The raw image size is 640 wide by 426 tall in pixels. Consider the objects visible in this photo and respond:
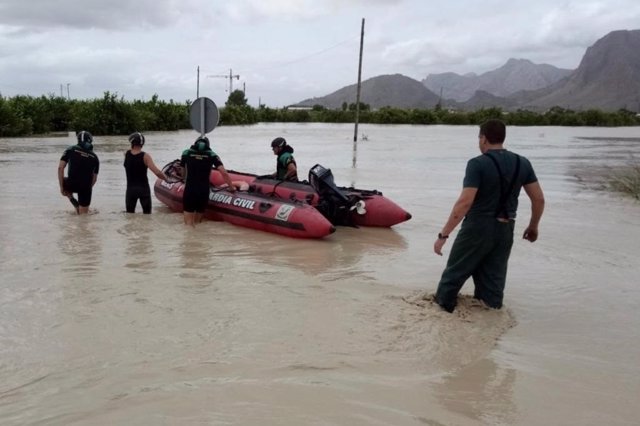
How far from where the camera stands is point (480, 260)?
5145 mm

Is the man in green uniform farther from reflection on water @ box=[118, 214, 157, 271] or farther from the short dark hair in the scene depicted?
reflection on water @ box=[118, 214, 157, 271]

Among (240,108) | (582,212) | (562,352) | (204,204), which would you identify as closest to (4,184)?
(204,204)

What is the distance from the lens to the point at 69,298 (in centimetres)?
575

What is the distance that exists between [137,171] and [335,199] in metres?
3.05

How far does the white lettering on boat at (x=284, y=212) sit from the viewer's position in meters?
8.88

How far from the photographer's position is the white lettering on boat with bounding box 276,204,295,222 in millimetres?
8875

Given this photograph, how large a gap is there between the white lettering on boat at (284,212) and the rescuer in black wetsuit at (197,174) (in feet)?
3.83

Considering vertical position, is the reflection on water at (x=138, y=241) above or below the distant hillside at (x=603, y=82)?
below

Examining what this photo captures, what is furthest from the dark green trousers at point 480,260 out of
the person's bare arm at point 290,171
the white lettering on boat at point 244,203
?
the person's bare arm at point 290,171

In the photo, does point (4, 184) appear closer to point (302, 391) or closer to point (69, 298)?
point (69, 298)

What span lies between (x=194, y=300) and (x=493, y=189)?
2.74m

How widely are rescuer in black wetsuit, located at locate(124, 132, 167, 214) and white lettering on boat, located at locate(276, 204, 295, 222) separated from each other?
6.69 feet

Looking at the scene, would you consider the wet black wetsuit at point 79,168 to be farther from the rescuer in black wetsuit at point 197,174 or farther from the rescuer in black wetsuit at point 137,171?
the rescuer in black wetsuit at point 197,174

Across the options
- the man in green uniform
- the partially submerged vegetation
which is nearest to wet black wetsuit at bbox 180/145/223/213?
the man in green uniform
